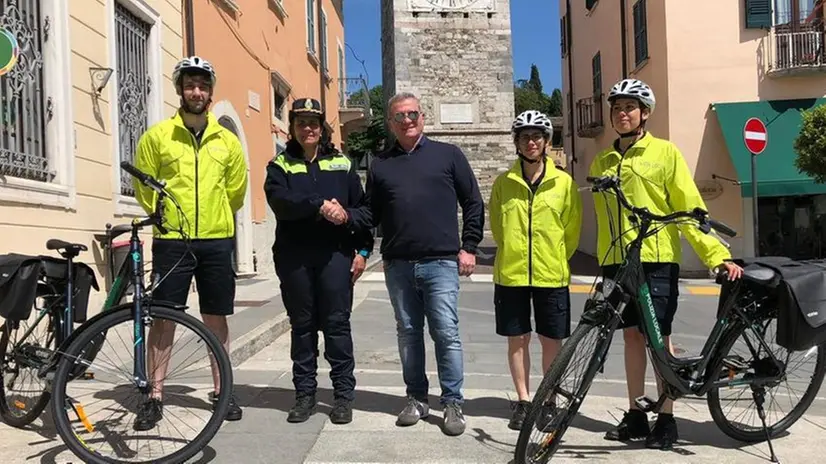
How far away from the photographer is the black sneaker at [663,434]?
377cm

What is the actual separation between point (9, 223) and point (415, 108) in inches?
141

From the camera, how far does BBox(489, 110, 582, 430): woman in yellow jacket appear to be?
3965 millimetres

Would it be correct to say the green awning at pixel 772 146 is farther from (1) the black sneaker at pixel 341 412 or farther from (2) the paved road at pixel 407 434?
(1) the black sneaker at pixel 341 412

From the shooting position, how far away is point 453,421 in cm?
400

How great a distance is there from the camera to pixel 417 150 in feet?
13.6

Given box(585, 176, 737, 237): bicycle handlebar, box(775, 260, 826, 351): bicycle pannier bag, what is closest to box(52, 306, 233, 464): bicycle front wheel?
box(585, 176, 737, 237): bicycle handlebar

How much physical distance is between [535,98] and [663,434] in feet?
280

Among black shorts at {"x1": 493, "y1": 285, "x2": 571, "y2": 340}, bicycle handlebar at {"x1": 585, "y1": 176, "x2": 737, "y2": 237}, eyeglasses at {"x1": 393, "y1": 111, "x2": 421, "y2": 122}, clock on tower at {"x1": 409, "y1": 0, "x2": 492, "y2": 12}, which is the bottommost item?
black shorts at {"x1": 493, "y1": 285, "x2": 571, "y2": 340}

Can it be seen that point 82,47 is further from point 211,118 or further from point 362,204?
point 362,204

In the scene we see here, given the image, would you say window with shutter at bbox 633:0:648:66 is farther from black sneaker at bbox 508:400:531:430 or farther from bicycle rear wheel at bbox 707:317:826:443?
black sneaker at bbox 508:400:531:430

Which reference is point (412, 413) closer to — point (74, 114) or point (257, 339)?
point (257, 339)

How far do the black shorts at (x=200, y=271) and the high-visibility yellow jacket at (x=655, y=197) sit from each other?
7.24 ft

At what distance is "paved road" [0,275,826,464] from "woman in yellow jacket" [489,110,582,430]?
1.54 feet

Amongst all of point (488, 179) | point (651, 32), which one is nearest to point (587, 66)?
point (651, 32)
